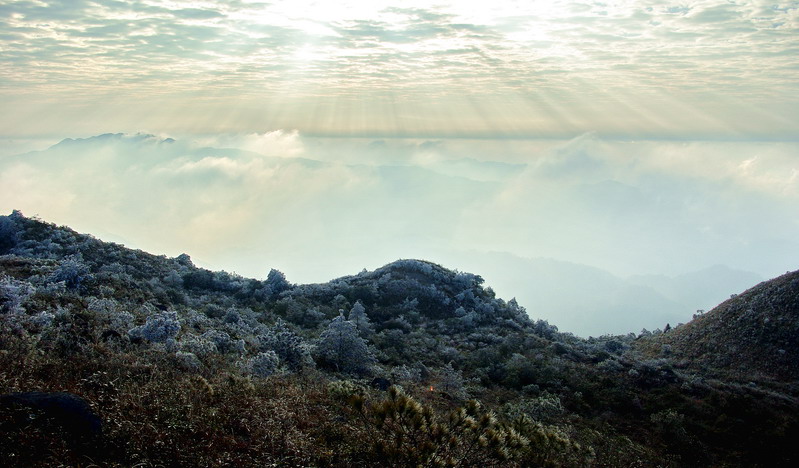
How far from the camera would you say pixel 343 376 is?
20.7 m

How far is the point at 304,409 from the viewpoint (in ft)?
36.8

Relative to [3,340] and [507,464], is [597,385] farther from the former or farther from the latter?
[3,340]

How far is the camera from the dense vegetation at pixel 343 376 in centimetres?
835

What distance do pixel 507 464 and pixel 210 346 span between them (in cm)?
1299

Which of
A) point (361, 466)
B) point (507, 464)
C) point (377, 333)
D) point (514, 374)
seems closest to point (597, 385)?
point (514, 374)

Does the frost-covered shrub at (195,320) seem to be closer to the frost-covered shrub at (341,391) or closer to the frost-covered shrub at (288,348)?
the frost-covered shrub at (288,348)

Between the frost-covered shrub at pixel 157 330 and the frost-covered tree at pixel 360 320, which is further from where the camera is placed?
the frost-covered tree at pixel 360 320

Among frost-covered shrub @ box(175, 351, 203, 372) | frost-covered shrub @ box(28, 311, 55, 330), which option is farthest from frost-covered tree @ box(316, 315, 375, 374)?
frost-covered shrub @ box(28, 311, 55, 330)

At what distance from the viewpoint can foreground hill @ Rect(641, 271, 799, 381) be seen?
30.2m

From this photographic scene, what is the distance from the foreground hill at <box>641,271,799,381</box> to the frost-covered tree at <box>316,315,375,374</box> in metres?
22.3

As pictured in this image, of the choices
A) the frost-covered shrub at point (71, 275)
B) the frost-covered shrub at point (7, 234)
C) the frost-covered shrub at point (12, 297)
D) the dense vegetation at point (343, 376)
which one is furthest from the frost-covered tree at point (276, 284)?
the frost-covered shrub at point (12, 297)

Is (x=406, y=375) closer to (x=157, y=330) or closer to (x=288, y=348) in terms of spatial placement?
(x=288, y=348)

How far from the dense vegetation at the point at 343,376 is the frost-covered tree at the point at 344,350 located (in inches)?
2.6

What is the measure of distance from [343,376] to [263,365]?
3.85 m
